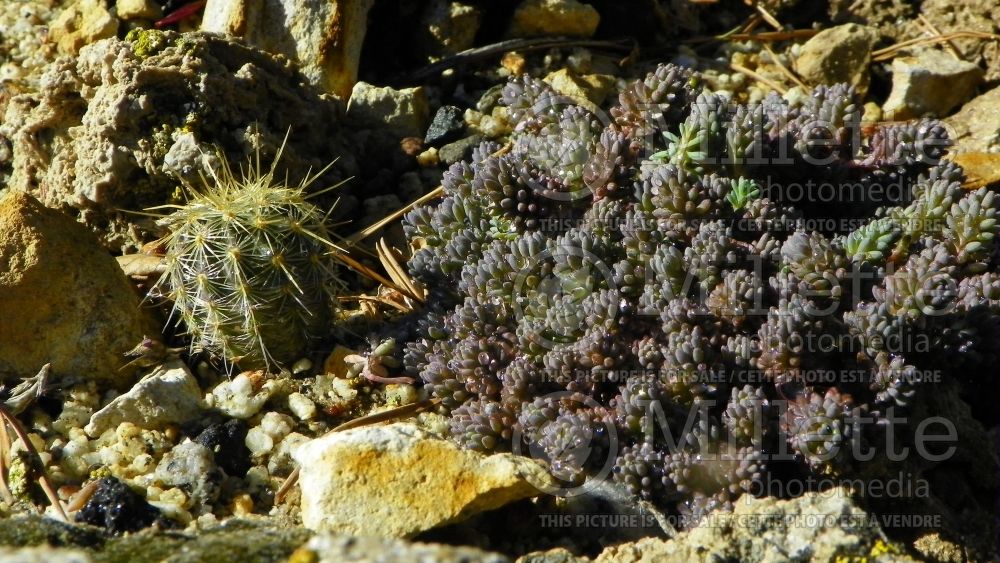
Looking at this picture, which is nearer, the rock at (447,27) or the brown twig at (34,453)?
the brown twig at (34,453)

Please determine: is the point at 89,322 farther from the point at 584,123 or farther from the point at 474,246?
the point at 584,123

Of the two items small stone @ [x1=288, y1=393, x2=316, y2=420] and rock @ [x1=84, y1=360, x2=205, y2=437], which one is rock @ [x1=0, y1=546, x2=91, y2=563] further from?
small stone @ [x1=288, y1=393, x2=316, y2=420]

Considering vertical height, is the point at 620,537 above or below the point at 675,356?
below

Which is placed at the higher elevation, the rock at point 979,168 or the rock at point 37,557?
the rock at point 979,168

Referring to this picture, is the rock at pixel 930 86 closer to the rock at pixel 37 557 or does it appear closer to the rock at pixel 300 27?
the rock at pixel 300 27

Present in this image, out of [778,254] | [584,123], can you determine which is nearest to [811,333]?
[778,254]

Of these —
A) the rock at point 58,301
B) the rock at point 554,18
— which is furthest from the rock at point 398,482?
the rock at point 554,18
